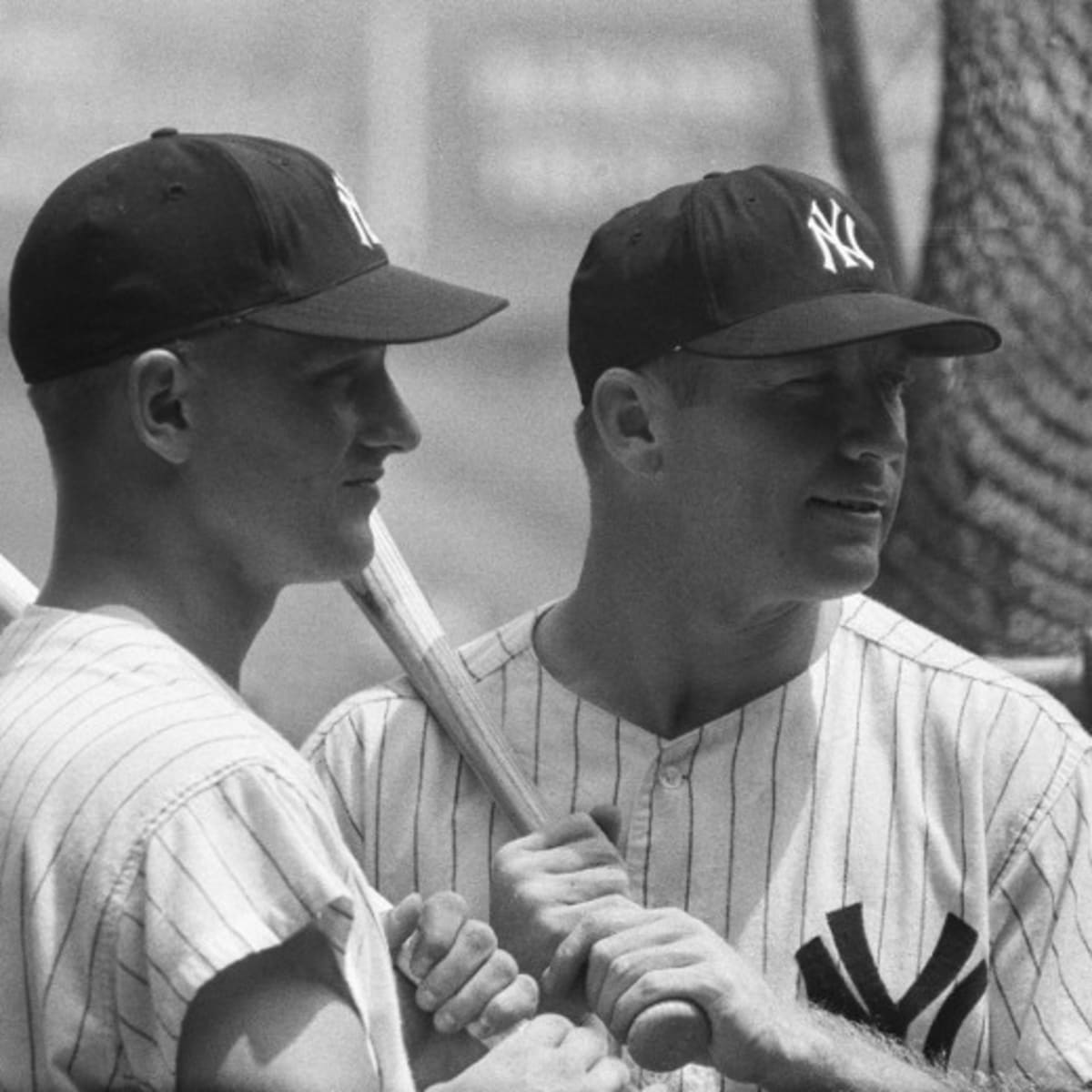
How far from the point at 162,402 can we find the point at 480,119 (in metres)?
1.66

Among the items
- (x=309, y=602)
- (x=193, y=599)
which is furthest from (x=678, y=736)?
(x=309, y=602)

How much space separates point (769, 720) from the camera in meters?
2.08

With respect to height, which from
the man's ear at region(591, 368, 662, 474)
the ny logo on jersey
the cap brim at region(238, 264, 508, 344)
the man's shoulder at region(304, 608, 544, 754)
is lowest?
the ny logo on jersey

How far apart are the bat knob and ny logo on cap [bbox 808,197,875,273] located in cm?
59

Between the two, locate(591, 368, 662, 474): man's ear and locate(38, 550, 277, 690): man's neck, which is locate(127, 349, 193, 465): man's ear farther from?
locate(591, 368, 662, 474): man's ear

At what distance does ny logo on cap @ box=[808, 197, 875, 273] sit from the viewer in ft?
6.81

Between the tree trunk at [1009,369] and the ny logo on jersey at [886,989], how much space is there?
3.90 feet

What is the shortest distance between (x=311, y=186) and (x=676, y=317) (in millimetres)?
479

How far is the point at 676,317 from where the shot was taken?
6.85 feet

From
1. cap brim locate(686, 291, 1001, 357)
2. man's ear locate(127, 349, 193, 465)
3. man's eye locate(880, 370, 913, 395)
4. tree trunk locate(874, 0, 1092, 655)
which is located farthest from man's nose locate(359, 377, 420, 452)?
tree trunk locate(874, 0, 1092, 655)

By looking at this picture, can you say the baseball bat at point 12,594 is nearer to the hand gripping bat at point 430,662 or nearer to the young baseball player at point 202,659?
the hand gripping bat at point 430,662

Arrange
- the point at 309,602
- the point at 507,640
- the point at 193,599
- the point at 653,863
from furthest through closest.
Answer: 1. the point at 309,602
2. the point at 507,640
3. the point at 653,863
4. the point at 193,599

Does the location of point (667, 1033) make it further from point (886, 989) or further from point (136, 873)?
point (136, 873)

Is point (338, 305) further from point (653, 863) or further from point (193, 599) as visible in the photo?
point (653, 863)
